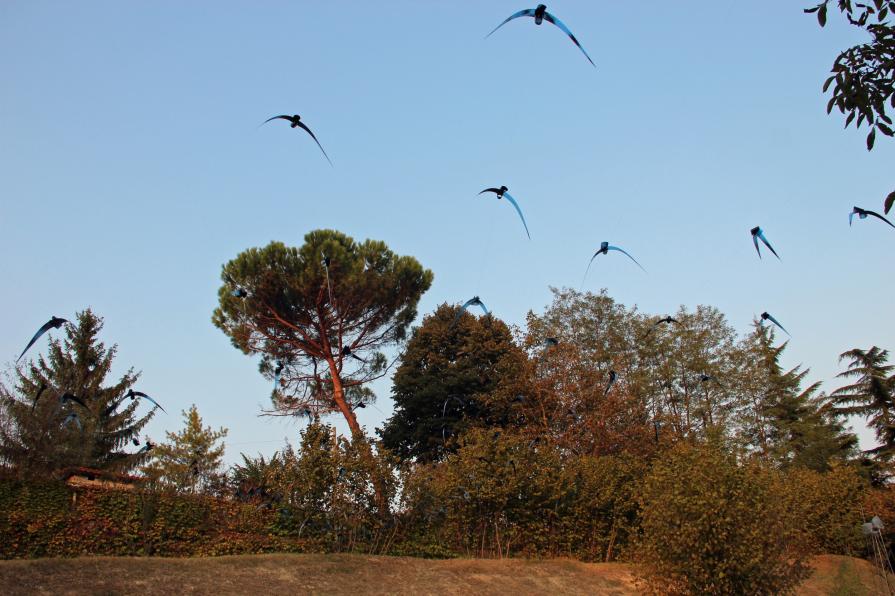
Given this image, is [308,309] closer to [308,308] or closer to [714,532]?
[308,308]

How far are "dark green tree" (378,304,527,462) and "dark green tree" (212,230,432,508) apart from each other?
7.52 metres

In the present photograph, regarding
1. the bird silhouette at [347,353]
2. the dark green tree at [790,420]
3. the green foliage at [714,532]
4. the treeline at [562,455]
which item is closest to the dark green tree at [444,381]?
the treeline at [562,455]

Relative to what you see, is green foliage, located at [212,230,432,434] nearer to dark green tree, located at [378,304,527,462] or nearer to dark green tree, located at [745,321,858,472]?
dark green tree, located at [378,304,527,462]

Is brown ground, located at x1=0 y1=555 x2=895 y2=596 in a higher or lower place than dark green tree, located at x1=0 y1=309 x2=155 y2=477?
lower

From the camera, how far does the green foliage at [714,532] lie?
13.1m

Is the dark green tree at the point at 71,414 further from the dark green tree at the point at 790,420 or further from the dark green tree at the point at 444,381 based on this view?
the dark green tree at the point at 790,420

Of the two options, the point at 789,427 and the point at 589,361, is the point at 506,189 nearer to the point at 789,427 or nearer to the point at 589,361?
the point at 589,361

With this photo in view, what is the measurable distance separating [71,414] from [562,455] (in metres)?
18.4

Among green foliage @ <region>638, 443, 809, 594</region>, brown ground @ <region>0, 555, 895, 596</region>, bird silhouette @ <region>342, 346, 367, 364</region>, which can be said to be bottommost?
brown ground @ <region>0, 555, 895, 596</region>

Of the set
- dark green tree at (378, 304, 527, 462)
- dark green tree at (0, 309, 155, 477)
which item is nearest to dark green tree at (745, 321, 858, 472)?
dark green tree at (378, 304, 527, 462)

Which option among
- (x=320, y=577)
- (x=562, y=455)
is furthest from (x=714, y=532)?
(x=562, y=455)

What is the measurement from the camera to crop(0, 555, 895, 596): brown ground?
11469 millimetres

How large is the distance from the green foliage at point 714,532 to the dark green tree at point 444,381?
19.5 m

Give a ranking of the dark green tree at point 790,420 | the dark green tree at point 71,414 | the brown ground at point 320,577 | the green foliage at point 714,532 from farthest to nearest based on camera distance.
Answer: the dark green tree at point 790,420
the dark green tree at point 71,414
the green foliage at point 714,532
the brown ground at point 320,577
